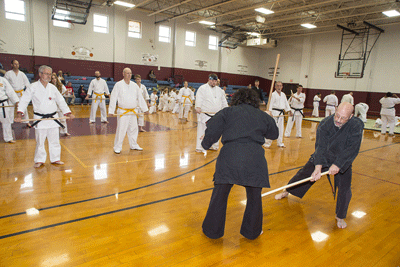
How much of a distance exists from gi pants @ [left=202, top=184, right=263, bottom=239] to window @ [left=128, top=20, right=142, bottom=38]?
1753cm

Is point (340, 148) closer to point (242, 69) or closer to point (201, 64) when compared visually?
point (201, 64)

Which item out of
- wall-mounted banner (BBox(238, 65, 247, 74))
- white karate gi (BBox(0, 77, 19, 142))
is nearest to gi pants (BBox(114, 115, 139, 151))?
white karate gi (BBox(0, 77, 19, 142))

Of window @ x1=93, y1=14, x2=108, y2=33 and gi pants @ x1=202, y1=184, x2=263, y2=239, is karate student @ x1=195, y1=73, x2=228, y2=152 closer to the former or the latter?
gi pants @ x1=202, y1=184, x2=263, y2=239

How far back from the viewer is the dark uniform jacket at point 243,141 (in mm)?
2432

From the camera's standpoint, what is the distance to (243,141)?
8.05 feet

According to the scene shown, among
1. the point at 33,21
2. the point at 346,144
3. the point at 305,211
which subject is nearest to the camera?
the point at 346,144

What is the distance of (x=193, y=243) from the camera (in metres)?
2.64

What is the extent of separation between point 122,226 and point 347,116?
8.72ft

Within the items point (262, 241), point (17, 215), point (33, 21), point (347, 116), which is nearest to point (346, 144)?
point (347, 116)

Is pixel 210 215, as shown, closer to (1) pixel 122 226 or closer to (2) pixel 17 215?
(1) pixel 122 226

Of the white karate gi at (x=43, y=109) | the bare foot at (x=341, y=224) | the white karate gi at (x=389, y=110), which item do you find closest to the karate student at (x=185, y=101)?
the white karate gi at (x=43, y=109)

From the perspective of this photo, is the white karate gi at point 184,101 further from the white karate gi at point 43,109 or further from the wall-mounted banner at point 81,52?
the wall-mounted banner at point 81,52

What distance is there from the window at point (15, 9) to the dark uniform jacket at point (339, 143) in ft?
55.7

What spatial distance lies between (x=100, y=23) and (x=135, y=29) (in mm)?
2298
